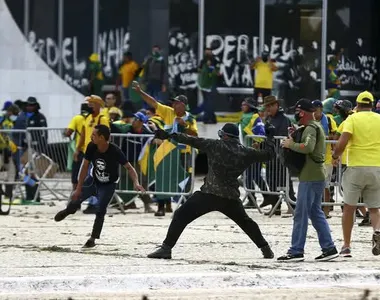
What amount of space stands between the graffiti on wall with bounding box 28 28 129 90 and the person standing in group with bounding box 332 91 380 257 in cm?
1645

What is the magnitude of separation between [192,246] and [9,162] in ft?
23.9

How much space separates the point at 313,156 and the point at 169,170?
20.9 ft

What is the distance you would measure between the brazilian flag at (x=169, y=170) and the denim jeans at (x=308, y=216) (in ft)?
20.1

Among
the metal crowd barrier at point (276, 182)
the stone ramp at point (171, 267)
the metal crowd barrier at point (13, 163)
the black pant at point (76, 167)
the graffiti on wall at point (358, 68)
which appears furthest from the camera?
the graffiti on wall at point (358, 68)

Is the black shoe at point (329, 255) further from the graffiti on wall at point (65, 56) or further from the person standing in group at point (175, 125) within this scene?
the graffiti on wall at point (65, 56)

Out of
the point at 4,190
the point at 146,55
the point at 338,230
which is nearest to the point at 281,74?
the point at 146,55

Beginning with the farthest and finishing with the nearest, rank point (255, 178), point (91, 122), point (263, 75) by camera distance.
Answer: point (263, 75)
point (255, 178)
point (91, 122)

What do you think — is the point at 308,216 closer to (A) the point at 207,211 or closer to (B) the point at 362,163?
(B) the point at 362,163

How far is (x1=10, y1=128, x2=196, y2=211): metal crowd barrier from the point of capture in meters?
20.4

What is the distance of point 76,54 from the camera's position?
31.0 metres

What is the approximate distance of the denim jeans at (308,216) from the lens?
1427 centimetres

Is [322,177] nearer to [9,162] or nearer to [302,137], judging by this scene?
[302,137]

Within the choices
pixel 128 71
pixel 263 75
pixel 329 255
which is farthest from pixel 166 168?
pixel 128 71

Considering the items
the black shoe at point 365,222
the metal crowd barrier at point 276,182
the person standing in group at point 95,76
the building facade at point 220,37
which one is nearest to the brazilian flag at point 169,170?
the metal crowd barrier at point 276,182
